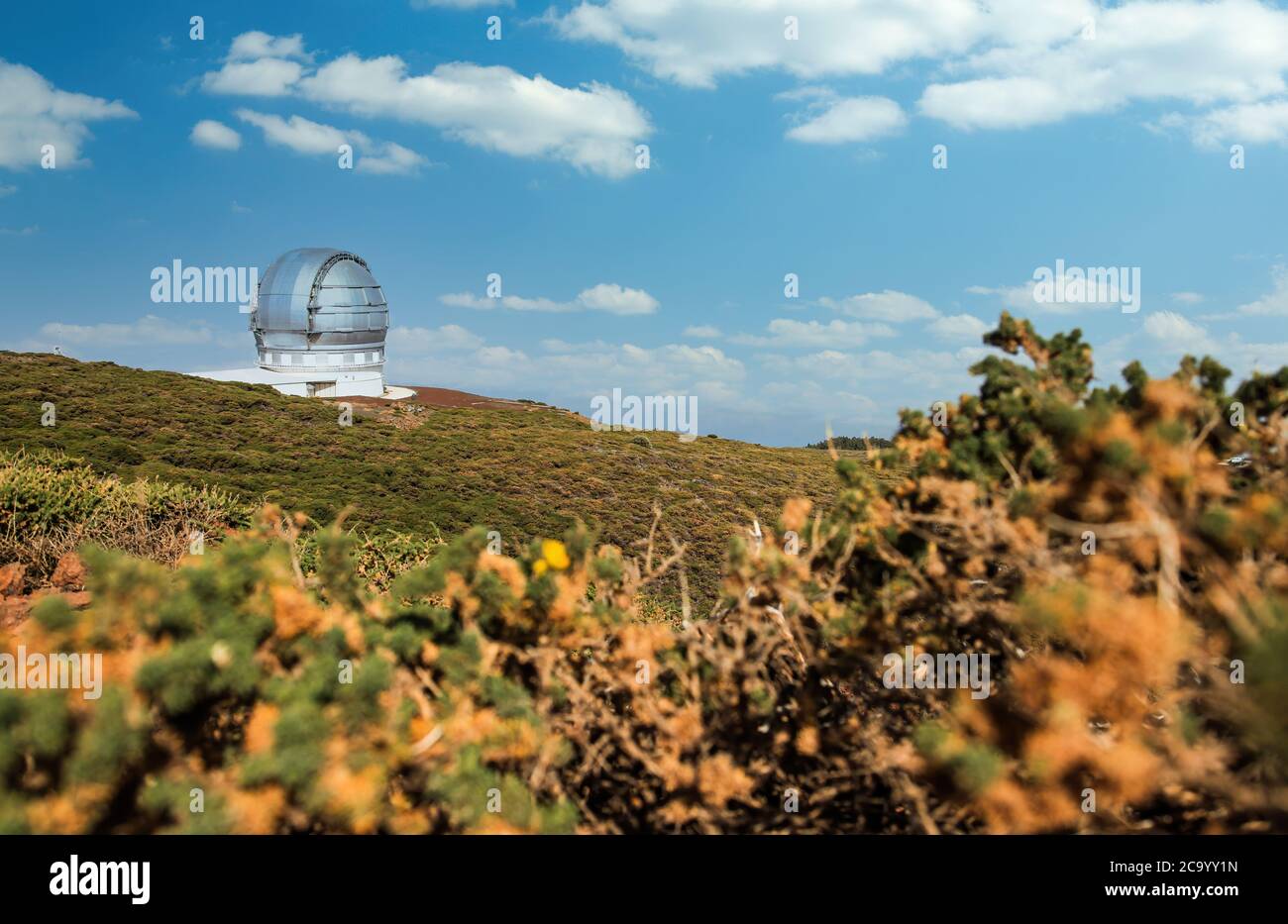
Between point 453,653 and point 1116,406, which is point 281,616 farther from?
point 1116,406

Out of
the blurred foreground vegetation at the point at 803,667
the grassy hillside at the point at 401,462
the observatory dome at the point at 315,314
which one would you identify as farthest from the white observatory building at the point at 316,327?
the blurred foreground vegetation at the point at 803,667

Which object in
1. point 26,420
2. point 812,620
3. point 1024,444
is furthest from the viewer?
point 26,420

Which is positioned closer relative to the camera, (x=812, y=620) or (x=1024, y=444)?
(x=1024, y=444)

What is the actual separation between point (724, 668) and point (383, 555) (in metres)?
8.11

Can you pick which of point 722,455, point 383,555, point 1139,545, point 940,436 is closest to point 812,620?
point 940,436

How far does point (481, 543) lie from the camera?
3.23 meters

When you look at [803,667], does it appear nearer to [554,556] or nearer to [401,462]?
[554,556]

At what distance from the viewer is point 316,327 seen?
3481cm

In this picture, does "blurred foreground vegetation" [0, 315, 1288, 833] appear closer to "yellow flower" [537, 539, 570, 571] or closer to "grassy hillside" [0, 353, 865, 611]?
"yellow flower" [537, 539, 570, 571]

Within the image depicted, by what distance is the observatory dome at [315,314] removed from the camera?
114 ft

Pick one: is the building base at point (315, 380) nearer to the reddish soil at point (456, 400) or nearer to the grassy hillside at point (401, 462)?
the reddish soil at point (456, 400)

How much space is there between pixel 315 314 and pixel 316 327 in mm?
519

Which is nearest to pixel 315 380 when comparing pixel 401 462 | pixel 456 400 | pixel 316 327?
pixel 316 327

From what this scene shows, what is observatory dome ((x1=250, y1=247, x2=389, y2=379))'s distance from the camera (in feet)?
114
